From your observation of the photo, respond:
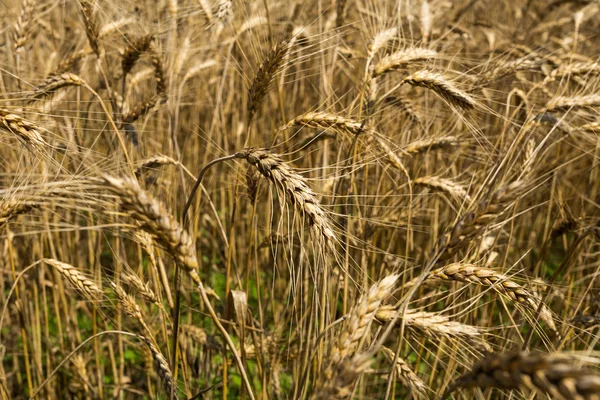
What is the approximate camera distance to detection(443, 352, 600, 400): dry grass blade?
0.77 metres

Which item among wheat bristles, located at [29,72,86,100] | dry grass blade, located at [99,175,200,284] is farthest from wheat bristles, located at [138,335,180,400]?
wheat bristles, located at [29,72,86,100]

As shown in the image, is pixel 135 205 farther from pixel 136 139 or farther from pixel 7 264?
pixel 7 264

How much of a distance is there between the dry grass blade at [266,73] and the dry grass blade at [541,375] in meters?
1.07

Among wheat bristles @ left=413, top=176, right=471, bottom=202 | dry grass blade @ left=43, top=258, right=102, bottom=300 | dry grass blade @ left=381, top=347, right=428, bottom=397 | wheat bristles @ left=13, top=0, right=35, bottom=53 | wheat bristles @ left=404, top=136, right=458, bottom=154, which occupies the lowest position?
dry grass blade @ left=381, top=347, right=428, bottom=397

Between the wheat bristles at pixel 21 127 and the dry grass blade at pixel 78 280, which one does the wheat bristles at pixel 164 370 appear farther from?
the wheat bristles at pixel 21 127

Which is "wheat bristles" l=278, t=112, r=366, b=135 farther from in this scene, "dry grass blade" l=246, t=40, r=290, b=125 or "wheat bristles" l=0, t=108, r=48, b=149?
"wheat bristles" l=0, t=108, r=48, b=149

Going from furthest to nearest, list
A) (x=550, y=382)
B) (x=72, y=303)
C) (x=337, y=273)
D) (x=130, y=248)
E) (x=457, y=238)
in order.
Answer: (x=130, y=248), (x=72, y=303), (x=337, y=273), (x=457, y=238), (x=550, y=382)

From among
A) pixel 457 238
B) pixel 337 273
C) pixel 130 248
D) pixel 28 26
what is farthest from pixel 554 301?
pixel 28 26

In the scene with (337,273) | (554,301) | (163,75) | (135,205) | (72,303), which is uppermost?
(163,75)

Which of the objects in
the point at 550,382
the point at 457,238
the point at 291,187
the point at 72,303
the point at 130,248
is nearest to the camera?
the point at 550,382

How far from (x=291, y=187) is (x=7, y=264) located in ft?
7.42

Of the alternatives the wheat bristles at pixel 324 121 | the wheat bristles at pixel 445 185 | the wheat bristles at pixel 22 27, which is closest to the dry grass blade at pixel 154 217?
the wheat bristles at pixel 324 121

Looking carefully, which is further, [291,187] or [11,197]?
[11,197]

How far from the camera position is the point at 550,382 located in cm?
81
